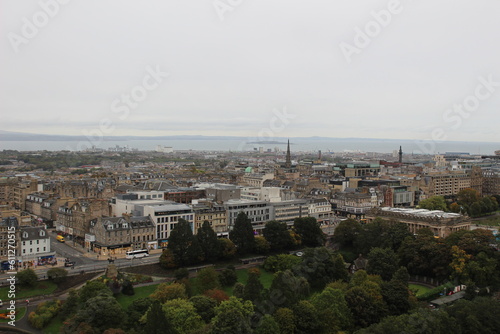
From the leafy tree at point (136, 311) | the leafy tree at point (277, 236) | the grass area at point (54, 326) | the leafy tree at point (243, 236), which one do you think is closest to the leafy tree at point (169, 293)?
the leafy tree at point (136, 311)

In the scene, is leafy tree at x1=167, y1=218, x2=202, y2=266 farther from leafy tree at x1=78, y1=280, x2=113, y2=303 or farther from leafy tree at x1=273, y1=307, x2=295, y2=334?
leafy tree at x1=273, y1=307, x2=295, y2=334

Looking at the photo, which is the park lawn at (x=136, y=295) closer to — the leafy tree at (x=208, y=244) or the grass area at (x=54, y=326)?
the grass area at (x=54, y=326)

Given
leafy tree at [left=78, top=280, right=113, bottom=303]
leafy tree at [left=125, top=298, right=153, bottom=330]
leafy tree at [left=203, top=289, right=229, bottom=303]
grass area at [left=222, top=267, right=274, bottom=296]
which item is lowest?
grass area at [left=222, top=267, right=274, bottom=296]

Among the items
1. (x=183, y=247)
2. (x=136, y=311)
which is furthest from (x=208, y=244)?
(x=136, y=311)

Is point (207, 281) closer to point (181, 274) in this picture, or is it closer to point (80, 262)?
point (181, 274)

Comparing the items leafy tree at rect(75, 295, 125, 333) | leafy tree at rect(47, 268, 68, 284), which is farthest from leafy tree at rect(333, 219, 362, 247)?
Result: leafy tree at rect(47, 268, 68, 284)

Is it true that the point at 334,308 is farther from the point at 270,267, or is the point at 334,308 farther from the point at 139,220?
the point at 139,220
